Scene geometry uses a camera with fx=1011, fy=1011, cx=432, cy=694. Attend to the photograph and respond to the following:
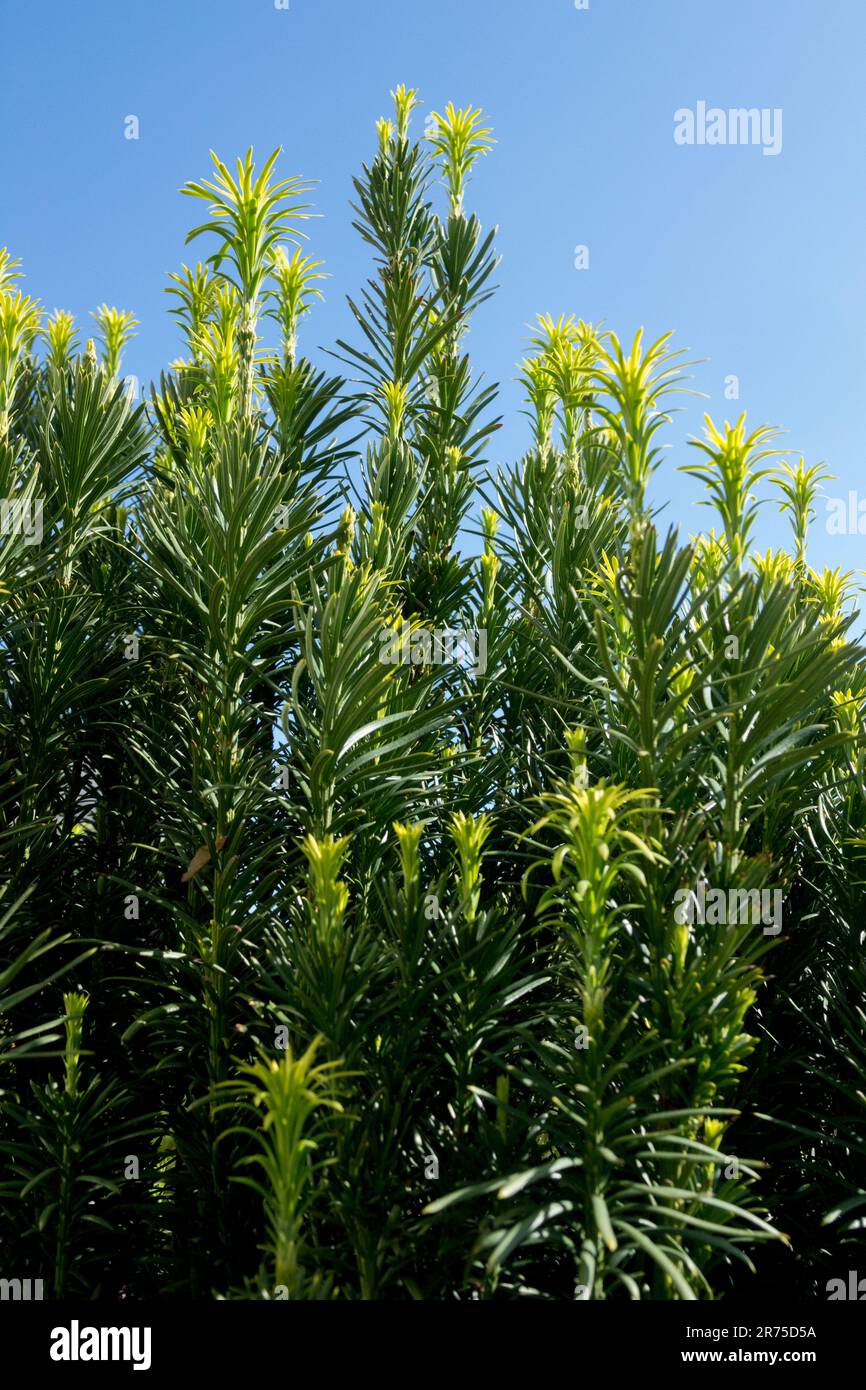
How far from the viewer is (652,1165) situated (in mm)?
1466

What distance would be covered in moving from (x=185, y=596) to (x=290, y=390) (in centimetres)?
72
